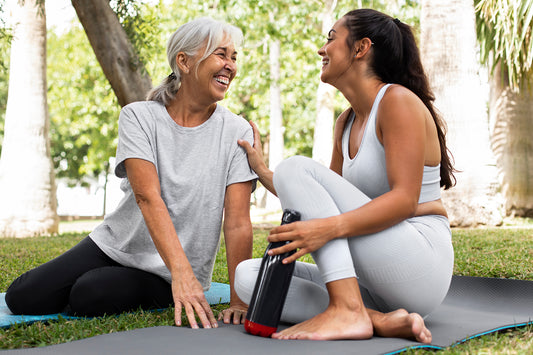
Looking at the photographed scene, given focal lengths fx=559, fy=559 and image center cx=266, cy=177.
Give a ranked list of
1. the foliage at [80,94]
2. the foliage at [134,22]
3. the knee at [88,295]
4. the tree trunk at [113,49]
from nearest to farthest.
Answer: the knee at [88,295], the tree trunk at [113,49], the foliage at [134,22], the foliage at [80,94]

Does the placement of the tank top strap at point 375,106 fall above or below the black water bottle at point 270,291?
above

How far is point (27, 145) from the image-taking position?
9516 mm

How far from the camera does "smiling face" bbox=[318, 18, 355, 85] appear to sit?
9.01 ft

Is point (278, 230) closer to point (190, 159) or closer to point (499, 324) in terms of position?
point (190, 159)

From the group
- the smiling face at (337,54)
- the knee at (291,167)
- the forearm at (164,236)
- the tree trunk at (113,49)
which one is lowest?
the forearm at (164,236)

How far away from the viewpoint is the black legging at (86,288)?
9.69 ft

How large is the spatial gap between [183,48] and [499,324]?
2132mm

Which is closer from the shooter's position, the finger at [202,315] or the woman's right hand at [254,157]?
the finger at [202,315]

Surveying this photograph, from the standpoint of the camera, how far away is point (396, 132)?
2424mm

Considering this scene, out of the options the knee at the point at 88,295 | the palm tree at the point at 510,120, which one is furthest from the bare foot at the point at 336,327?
the palm tree at the point at 510,120

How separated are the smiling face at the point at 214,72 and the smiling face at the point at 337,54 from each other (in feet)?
1.84

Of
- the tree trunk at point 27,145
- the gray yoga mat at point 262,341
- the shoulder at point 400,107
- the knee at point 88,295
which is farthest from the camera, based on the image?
the tree trunk at point 27,145

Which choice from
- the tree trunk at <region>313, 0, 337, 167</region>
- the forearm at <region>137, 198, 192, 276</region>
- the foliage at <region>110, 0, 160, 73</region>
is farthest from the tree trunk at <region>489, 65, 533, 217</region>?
the forearm at <region>137, 198, 192, 276</region>

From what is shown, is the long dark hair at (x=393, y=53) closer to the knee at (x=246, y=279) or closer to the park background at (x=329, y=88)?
the knee at (x=246, y=279)
